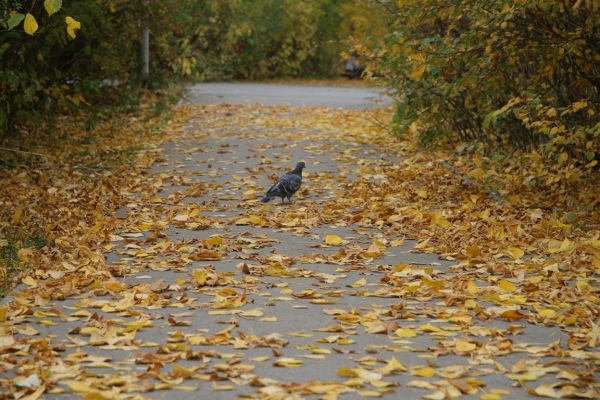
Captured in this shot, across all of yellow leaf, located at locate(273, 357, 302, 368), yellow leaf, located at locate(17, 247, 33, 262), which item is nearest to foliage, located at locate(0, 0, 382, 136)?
yellow leaf, located at locate(17, 247, 33, 262)

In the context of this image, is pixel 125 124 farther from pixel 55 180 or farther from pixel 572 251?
pixel 572 251

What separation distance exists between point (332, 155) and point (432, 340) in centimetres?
930

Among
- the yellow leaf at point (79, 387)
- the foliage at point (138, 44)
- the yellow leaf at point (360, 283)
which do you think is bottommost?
the yellow leaf at point (360, 283)

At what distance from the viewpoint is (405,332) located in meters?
5.46

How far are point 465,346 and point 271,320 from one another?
4.13 ft

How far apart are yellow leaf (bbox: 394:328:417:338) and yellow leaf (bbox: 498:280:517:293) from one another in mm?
1239

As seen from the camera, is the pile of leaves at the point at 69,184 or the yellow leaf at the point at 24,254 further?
the pile of leaves at the point at 69,184

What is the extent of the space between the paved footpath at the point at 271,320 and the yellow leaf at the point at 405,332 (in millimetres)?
12

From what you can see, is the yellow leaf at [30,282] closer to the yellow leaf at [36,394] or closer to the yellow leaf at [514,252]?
the yellow leaf at [36,394]

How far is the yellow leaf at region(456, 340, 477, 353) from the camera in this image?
512cm

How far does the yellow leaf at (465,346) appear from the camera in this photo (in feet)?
16.8

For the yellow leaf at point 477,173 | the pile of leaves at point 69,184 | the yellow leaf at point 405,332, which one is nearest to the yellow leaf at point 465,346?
the yellow leaf at point 405,332

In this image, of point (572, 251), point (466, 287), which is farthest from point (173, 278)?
point (572, 251)

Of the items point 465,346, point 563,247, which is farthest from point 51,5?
point 563,247
